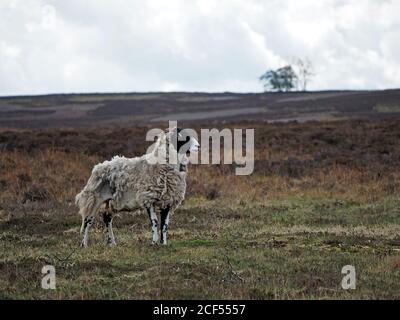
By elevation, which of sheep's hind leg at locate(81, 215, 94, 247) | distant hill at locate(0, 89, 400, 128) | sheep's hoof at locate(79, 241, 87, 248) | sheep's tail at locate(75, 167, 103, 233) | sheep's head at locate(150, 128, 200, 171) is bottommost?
sheep's hoof at locate(79, 241, 87, 248)

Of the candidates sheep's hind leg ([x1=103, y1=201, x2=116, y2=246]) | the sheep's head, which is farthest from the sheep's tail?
the sheep's head

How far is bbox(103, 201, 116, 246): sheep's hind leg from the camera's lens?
1442 cm

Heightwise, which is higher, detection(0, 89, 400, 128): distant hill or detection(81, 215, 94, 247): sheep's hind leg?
detection(0, 89, 400, 128): distant hill

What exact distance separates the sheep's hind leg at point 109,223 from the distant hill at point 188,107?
38635 mm

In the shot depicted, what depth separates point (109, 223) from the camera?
48.1 ft

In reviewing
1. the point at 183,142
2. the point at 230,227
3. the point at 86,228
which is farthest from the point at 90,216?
the point at 230,227

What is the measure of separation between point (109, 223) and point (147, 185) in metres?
1.27

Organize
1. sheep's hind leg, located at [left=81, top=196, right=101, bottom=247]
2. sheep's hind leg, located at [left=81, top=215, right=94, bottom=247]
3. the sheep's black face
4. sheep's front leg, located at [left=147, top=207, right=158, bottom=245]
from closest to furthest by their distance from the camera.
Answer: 1. sheep's front leg, located at [left=147, top=207, right=158, bottom=245]
2. the sheep's black face
3. sheep's hind leg, located at [left=81, top=215, right=94, bottom=247]
4. sheep's hind leg, located at [left=81, top=196, right=101, bottom=247]

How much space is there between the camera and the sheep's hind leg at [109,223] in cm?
1442

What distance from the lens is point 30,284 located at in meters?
10.3

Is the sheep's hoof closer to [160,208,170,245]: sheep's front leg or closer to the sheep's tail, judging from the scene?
the sheep's tail

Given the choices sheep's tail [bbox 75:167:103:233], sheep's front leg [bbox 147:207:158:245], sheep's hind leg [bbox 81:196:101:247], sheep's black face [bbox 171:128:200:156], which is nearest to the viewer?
sheep's front leg [bbox 147:207:158:245]

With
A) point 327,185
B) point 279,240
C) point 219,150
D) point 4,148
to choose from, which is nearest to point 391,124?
point 219,150
